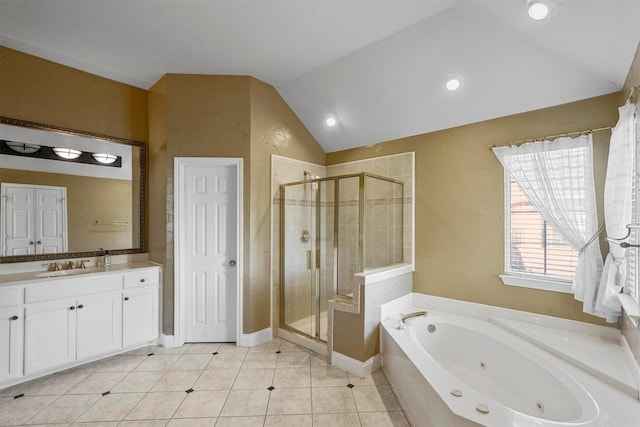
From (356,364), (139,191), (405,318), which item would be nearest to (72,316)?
(139,191)

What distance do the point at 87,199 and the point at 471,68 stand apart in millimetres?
3926

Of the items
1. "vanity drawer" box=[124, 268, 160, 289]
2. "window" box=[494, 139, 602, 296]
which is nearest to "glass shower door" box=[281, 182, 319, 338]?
"vanity drawer" box=[124, 268, 160, 289]

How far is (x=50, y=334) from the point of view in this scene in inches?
91.9

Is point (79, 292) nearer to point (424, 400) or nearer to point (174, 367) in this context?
point (174, 367)

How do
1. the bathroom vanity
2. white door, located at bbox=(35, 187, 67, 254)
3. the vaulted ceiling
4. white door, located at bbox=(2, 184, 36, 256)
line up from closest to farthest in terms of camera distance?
the vaulted ceiling → the bathroom vanity → white door, located at bbox=(2, 184, 36, 256) → white door, located at bbox=(35, 187, 67, 254)

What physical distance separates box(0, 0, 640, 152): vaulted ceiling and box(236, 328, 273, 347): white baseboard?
9.21 ft

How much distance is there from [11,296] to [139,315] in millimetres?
974

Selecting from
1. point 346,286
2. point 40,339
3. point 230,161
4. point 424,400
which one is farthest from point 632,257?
point 40,339

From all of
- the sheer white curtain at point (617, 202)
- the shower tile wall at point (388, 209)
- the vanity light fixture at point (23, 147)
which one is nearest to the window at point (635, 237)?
the sheer white curtain at point (617, 202)

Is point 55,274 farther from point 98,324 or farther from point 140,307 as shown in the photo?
point 140,307

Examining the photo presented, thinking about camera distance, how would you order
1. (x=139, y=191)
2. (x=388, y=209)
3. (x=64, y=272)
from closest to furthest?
(x=64, y=272)
(x=388, y=209)
(x=139, y=191)

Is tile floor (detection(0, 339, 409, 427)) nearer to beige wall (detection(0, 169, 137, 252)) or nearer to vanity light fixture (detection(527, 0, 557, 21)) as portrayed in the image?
beige wall (detection(0, 169, 137, 252))

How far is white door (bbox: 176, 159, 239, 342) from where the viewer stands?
3021 mm

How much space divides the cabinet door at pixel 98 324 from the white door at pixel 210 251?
2.01 feet
